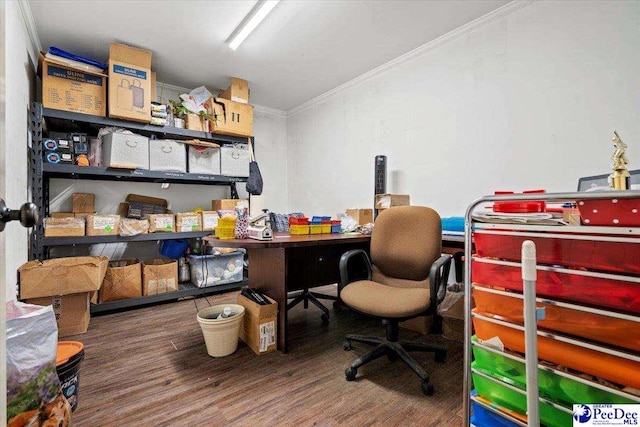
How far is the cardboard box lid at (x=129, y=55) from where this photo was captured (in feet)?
9.25

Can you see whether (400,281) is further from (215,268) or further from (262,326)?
(215,268)

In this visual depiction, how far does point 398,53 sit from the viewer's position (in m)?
3.12

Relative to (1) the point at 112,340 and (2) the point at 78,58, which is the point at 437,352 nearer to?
(1) the point at 112,340

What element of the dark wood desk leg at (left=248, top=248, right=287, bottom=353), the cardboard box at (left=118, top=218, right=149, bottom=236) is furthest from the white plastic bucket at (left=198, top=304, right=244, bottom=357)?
the cardboard box at (left=118, top=218, right=149, bottom=236)

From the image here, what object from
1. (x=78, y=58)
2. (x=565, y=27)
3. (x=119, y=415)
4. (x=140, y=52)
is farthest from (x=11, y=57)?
(x=565, y=27)

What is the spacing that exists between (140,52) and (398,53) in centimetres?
273

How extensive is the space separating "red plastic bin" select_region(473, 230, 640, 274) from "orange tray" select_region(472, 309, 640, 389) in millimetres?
236

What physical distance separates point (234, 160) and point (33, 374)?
2931 millimetres

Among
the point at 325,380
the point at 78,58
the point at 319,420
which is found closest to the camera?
the point at 319,420

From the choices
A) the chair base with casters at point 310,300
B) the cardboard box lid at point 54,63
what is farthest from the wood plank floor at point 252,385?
the cardboard box lid at point 54,63

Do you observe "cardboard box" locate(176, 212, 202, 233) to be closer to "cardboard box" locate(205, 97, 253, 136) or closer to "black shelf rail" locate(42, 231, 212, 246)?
"black shelf rail" locate(42, 231, 212, 246)

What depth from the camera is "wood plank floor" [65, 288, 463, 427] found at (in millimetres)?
1398

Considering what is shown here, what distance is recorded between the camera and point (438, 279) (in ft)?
5.28

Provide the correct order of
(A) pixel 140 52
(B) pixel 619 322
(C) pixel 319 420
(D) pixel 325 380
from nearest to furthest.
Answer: (B) pixel 619 322
(C) pixel 319 420
(D) pixel 325 380
(A) pixel 140 52
